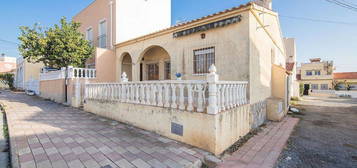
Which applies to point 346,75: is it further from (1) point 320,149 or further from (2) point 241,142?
(2) point 241,142

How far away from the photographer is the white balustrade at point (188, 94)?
11.7 ft

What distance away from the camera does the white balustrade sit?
11.7 feet

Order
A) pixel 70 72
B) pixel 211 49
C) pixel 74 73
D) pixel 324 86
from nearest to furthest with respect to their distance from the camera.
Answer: pixel 211 49 → pixel 70 72 → pixel 74 73 → pixel 324 86

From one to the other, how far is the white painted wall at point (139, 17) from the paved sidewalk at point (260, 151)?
1090 centimetres

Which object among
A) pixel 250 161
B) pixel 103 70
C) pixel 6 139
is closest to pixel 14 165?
pixel 6 139

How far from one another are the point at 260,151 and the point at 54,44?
1195cm

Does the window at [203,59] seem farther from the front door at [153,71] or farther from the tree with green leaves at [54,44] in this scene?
the tree with green leaves at [54,44]

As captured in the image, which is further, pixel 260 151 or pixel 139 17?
pixel 139 17

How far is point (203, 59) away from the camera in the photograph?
23.9ft

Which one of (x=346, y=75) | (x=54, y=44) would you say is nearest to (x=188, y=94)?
(x=54, y=44)

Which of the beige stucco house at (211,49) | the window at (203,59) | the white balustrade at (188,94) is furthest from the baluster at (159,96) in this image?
the window at (203,59)

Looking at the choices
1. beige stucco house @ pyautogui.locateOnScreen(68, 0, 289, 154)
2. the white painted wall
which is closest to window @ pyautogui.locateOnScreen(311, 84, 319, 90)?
beige stucco house @ pyautogui.locateOnScreen(68, 0, 289, 154)

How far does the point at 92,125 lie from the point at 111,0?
10219 millimetres

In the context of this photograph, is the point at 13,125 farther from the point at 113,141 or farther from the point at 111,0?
the point at 111,0
